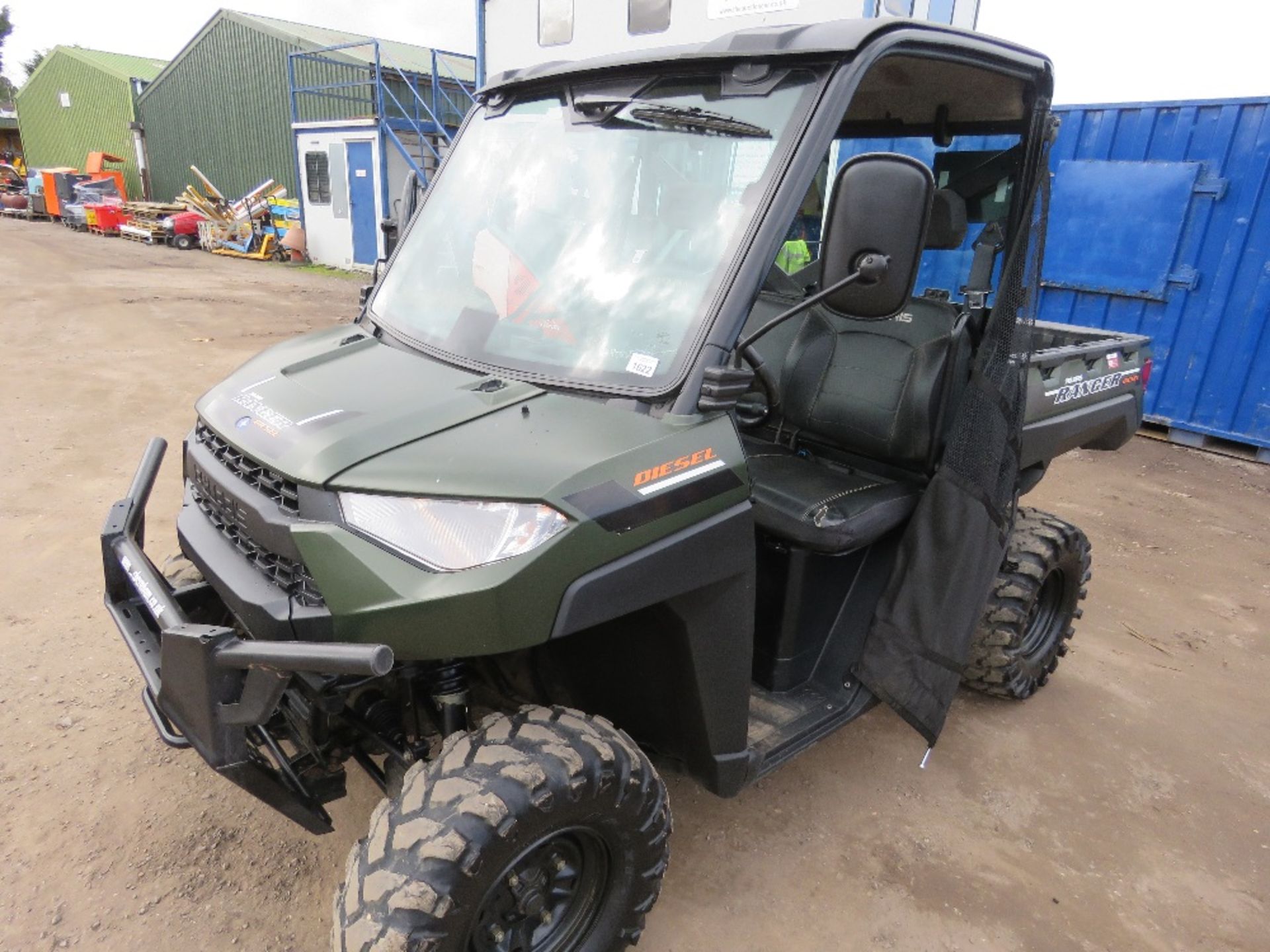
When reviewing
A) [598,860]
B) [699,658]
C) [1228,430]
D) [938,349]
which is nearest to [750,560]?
[699,658]

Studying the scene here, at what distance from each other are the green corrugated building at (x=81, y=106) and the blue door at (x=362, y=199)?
18.1 m

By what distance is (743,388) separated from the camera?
2.03 meters

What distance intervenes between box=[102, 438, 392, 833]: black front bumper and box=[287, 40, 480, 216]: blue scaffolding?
40.5 feet

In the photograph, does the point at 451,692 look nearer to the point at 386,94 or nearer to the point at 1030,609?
the point at 1030,609

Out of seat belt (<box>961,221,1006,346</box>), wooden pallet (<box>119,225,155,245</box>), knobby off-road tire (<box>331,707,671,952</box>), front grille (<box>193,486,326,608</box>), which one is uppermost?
seat belt (<box>961,221,1006,346</box>)

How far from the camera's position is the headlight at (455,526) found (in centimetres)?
172

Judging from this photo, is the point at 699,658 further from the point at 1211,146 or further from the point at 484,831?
the point at 1211,146

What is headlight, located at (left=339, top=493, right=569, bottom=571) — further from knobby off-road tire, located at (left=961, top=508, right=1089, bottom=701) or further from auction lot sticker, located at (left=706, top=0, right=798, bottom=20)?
auction lot sticker, located at (left=706, top=0, right=798, bottom=20)

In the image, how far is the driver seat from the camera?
2742 mm

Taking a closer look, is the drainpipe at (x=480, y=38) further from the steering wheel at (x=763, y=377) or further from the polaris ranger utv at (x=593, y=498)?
the steering wheel at (x=763, y=377)

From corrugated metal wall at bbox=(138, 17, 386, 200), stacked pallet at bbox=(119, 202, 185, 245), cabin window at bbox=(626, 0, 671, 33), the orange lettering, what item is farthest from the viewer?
corrugated metal wall at bbox=(138, 17, 386, 200)

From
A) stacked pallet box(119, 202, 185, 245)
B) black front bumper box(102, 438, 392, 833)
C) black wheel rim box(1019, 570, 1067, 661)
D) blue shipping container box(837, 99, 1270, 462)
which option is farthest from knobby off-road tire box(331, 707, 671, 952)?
stacked pallet box(119, 202, 185, 245)

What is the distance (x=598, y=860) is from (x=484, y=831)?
1.65ft

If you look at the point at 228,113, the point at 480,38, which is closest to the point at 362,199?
the point at 480,38
